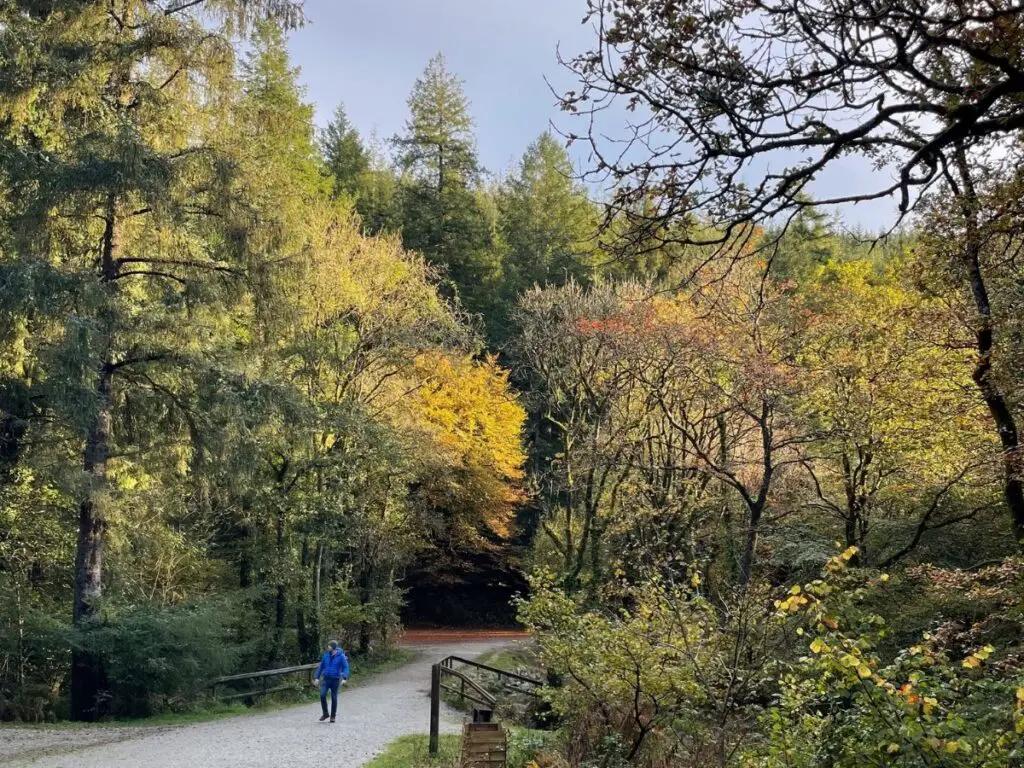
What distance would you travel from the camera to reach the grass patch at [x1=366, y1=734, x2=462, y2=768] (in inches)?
374

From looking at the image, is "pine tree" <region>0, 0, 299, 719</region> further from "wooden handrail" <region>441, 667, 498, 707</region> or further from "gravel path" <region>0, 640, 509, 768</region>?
"wooden handrail" <region>441, 667, 498, 707</region>

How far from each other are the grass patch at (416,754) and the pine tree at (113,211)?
5.10 m

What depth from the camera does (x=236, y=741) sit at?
35.3 feet

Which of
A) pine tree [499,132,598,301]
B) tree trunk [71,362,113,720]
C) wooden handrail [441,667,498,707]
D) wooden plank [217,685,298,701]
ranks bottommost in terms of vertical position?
wooden plank [217,685,298,701]

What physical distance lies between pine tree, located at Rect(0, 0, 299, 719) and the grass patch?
510 cm

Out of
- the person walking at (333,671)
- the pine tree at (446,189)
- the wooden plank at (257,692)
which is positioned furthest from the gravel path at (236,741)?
the pine tree at (446,189)

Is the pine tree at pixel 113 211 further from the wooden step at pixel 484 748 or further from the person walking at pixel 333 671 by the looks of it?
the wooden step at pixel 484 748

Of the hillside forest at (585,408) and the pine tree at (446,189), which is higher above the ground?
the pine tree at (446,189)

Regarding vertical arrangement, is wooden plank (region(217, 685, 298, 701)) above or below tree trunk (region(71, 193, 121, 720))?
below

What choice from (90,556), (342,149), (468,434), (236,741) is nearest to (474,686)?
(236,741)

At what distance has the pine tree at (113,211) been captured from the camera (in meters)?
11.1

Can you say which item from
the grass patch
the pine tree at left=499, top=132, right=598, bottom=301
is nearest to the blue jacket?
the grass patch

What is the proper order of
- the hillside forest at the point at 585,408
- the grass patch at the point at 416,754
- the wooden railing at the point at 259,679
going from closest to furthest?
the hillside forest at the point at 585,408 → the grass patch at the point at 416,754 → the wooden railing at the point at 259,679

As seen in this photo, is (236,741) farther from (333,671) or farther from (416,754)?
(416,754)
